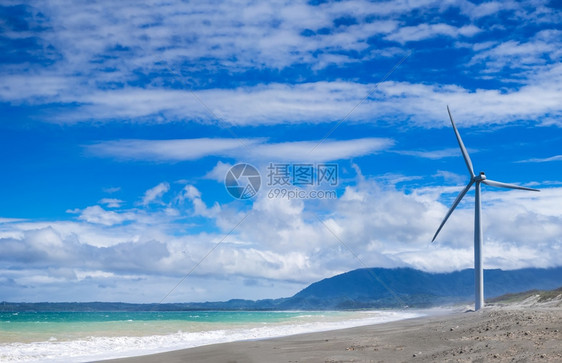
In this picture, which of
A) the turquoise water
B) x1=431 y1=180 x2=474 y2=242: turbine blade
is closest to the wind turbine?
x1=431 y1=180 x2=474 y2=242: turbine blade

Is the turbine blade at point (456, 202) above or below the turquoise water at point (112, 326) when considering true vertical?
above

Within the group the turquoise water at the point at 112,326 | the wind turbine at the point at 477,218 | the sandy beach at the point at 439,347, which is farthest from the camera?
the wind turbine at the point at 477,218

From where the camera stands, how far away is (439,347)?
20594 mm

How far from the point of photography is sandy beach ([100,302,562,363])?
17.3 meters

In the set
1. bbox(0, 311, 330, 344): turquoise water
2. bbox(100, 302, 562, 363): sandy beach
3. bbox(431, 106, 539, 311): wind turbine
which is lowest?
bbox(0, 311, 330, 344): turquoise water

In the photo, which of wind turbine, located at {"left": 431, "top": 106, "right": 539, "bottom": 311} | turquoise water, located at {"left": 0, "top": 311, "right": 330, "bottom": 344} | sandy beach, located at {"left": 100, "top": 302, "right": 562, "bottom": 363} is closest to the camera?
sandy beach, located at {"left": 100, "top": 302, "right": 562, "bottom": 363}

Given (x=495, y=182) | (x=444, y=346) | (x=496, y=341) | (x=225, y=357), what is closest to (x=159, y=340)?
(x=225, y=357)

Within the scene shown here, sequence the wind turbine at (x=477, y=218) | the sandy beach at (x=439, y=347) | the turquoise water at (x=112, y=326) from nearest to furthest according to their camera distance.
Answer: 1. the sandy beach at (x=439, y=347)
2. the turquoise water at (x=112, y=326)
3. the wind turbine at (x=477, y=218)

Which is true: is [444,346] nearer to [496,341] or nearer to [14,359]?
[496,341]

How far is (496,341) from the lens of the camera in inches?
754

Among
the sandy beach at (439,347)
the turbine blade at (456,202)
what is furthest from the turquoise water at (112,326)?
the turbine blade at (456,202)

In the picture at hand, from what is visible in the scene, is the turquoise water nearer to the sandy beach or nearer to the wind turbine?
the sandy beach

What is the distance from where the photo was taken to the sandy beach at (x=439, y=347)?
17.3 m

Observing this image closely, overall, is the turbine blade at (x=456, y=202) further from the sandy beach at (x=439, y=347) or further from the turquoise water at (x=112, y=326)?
the turquoise water at (x=112, y=326)
